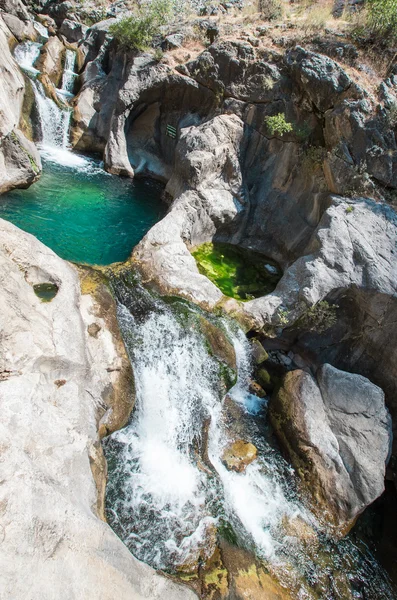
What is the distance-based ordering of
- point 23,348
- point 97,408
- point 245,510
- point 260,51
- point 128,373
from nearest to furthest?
point 23,348, point 97,408, point 245,510, point 128,373, point 260,51

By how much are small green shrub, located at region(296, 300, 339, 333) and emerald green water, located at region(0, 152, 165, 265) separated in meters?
5.66

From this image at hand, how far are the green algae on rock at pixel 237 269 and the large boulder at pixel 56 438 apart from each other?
176 inches

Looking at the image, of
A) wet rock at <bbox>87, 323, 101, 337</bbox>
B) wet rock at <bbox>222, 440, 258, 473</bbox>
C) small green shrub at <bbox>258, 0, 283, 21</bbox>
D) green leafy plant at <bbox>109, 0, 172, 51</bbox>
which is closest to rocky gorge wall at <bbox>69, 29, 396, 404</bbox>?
green leafy plant at <bbox>109, 0, 172, 51</bbox>

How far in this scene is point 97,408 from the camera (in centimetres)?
594

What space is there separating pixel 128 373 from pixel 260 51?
12.4m

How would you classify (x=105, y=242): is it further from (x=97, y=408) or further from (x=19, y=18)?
(x=19, y=18)

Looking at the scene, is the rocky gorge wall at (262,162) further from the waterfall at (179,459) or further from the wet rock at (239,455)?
the wet rock at (239,455)

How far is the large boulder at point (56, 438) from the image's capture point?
10.7 ft

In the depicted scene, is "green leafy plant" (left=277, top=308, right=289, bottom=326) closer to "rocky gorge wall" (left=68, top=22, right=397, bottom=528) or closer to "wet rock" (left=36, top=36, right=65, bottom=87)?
"rocky gorge wall" (left=68, top=22, right=397, bottom=528)

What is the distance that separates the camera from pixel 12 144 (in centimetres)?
1066

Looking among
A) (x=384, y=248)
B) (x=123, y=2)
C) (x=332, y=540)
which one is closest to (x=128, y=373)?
(x=332, y=540)

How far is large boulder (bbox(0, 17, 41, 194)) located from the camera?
10.5m

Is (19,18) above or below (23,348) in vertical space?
above

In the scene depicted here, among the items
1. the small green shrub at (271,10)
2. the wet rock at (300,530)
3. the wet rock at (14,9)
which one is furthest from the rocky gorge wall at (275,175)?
the wet rock at (14,9)
